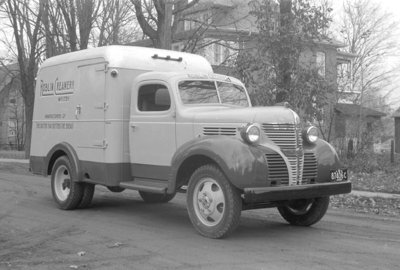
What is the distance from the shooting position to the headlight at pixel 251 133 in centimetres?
670

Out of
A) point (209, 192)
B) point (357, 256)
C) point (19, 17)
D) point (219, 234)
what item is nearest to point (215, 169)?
point (209, 192)

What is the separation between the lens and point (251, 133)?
6711 mm

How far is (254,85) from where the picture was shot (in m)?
13.8

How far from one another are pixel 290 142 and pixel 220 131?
958 mm

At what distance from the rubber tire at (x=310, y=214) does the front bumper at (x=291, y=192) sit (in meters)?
0.61

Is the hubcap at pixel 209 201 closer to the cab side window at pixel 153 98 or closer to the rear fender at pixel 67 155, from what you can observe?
the cab side window at pixel 153 98

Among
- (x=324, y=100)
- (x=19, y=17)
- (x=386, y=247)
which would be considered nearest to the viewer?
(x=386, y=247)

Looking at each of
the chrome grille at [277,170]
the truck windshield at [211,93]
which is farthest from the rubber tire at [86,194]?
the chrome grille at [277,170]

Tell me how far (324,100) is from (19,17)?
16810 mm

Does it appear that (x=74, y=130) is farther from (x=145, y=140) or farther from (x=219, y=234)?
(x=219, y=234)

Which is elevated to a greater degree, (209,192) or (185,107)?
(185,107)

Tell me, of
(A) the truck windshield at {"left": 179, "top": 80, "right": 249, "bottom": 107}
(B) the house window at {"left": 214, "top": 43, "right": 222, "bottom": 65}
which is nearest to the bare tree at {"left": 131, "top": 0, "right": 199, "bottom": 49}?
(B) the house window at {"left": 214, "top": 43, "right": 222, "bottom": 65}

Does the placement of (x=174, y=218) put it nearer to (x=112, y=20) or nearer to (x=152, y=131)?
(x=152, y=131)

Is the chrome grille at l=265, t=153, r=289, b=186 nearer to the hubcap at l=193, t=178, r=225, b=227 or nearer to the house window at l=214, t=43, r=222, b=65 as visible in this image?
the hubcap at l=193, t=178, r=225, b=227
